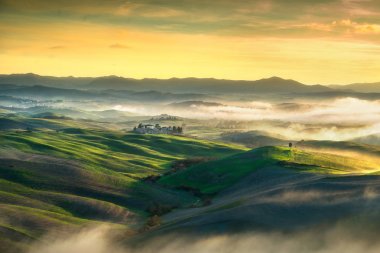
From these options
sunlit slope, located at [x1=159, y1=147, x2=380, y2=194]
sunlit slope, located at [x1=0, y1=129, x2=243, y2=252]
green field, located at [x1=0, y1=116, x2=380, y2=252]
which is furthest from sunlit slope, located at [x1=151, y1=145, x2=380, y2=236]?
sunlit slope, located at [x1=0, y1=129, x2=243, y2=252]

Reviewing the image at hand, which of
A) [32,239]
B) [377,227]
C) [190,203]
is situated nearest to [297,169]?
[190,203]

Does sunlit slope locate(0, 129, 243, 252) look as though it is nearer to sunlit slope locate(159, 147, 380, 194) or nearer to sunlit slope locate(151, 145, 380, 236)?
sunlit slope locate(151, 145, 380, 236)

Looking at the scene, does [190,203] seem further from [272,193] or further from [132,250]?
[132,250]

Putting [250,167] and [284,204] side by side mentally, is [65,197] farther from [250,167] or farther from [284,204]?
[250,167]

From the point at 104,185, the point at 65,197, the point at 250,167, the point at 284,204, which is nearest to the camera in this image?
the point at 284,204

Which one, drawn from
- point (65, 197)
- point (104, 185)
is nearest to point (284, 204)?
point (65, 197)

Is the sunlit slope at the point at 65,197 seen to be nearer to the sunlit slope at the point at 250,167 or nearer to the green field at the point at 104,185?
the green field at the point at 104,185

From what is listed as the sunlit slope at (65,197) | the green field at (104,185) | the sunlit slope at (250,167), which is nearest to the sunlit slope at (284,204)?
the sunlit slope at (250,167)

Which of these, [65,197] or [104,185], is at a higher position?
[65,197]

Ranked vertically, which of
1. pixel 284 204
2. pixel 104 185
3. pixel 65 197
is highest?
pixel 284 204
